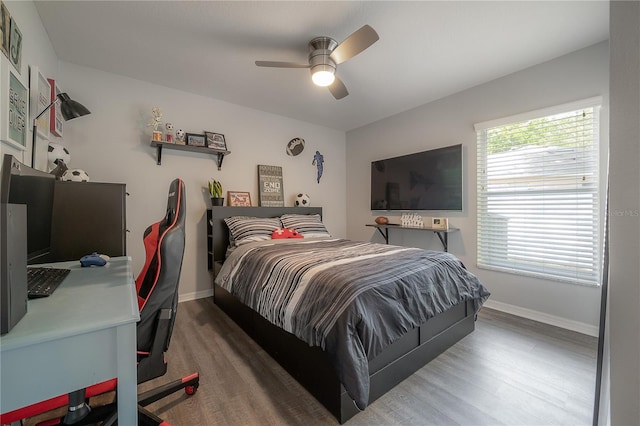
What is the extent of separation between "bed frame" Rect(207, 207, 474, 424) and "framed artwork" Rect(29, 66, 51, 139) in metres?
1.93

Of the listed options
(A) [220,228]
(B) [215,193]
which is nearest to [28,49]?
(B) [215,193]

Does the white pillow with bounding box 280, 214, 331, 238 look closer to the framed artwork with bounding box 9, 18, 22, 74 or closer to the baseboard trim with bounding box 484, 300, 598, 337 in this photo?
the baseboard trim with bounding box 484, 300, 598, 337

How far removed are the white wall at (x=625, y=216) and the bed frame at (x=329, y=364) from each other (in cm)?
106

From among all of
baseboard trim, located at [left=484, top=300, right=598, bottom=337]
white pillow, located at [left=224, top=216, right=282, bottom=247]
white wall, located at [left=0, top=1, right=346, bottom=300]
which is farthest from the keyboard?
baseboard trim, located at [left=484, top=300, right=598, bottom=337]

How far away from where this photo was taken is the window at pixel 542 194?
2.26 metres

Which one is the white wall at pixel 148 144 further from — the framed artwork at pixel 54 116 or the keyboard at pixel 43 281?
the keyboard at pixel 43 281

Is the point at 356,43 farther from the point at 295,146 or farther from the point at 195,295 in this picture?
the point at 195,295

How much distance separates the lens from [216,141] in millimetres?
3156

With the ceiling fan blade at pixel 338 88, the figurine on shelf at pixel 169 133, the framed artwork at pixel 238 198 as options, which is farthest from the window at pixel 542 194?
the figurine on shelf at pixel 169 133

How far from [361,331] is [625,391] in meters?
0.90

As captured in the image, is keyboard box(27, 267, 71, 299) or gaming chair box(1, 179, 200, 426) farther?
gaming chair box(1, 179, 200, 426)

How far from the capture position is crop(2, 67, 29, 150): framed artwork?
1283 mm

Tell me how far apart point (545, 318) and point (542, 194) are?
120 centimetres

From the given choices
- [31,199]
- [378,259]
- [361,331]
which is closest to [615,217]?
[361,331]
